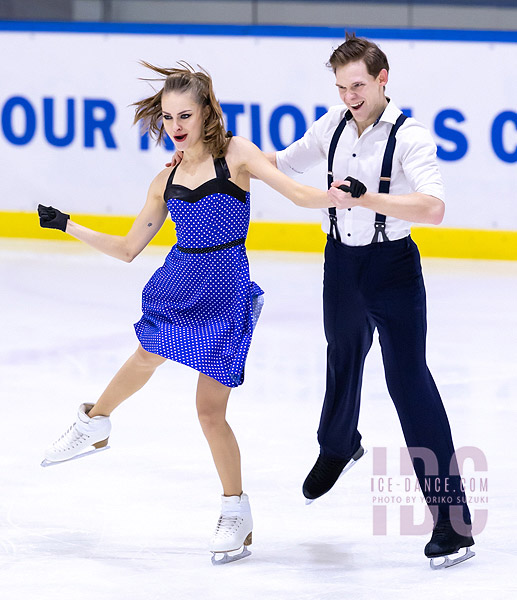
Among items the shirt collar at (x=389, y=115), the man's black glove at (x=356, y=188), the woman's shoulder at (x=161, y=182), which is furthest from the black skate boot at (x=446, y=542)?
the woman's shoulder at (x=161, y=182)

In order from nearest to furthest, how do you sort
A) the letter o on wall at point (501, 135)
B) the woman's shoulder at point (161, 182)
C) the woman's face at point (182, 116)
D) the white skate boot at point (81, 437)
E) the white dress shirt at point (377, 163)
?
the white dress shirt at point (377, 163)
the woman's face at point (182, 116)
the woman's shoulder at point (161, 182)
the white skate boot at point (81, 437)
the letter o on wall at point (501, 135)

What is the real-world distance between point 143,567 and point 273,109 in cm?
497

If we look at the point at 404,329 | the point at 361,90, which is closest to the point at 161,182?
the point at 361,90

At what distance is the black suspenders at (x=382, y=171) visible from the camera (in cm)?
291

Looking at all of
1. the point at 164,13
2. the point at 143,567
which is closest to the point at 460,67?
the point at 164,13

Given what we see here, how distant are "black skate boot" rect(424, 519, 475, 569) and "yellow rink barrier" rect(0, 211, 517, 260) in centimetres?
442

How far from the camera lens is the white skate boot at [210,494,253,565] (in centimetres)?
308

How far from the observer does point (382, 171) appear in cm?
293

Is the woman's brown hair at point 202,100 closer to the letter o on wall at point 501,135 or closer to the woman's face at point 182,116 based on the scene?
the woman's face at point 182,116

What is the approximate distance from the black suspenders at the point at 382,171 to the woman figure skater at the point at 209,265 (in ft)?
0.47

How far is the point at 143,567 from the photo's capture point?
10.1 ft

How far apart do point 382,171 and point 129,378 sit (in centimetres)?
92

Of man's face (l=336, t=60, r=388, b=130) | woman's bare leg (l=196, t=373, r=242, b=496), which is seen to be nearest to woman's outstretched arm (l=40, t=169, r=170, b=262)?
woman's bare leg (l=196, t=373, r=242, b=496)

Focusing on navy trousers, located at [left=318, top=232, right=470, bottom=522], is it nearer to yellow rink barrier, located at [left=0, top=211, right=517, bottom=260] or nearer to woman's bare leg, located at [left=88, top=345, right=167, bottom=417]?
woman's bare leg, located at [left=88, top=345, right=167, bottom=417]
